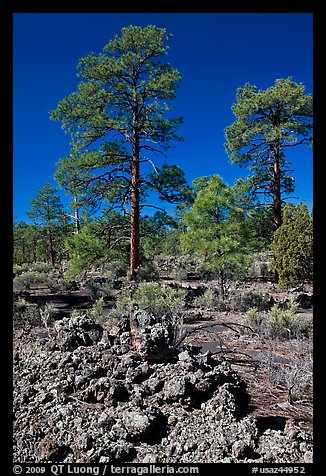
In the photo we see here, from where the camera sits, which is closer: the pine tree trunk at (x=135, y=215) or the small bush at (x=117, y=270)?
the pine tree trunk at (x=135, y=215)

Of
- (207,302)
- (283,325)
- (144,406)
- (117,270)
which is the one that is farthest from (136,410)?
(117,270)

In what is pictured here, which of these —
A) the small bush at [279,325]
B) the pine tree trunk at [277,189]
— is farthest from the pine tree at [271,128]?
the small bush at [279,325]

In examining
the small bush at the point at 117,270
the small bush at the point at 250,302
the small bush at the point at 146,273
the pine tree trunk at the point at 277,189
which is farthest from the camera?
the small bush at the point at 117,270

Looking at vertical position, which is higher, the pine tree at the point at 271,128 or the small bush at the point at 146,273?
the pine tree at the point at 271,128

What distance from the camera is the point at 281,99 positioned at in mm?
12109

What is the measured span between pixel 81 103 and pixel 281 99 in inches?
282

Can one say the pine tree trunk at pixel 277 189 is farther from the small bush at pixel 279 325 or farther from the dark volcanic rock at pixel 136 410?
the dark volcanic rock at pixel 136 410

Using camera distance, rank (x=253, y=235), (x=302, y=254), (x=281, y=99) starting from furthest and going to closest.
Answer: (x=253, y=235) < (x=281, y=99) < (x=302, y=254)

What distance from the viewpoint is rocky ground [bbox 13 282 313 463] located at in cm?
231

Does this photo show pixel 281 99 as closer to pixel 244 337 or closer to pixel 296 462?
pixel 244 337

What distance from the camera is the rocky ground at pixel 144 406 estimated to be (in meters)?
2.31
